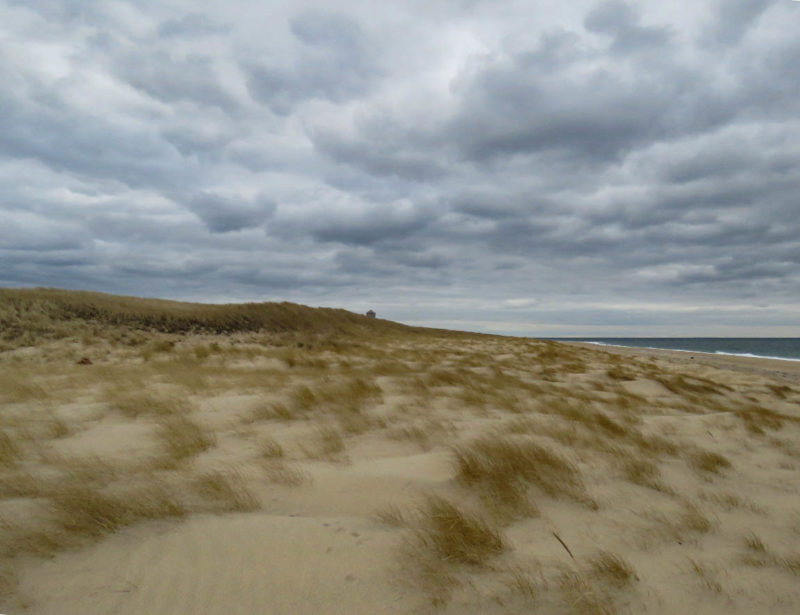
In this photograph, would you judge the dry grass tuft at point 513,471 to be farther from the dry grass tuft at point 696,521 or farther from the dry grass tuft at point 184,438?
the dry grass tuft at point 184,438

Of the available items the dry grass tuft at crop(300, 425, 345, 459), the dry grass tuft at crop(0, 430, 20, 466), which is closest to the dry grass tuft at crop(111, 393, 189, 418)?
the dry grass tuft at crop(0, 430, 20, 466)

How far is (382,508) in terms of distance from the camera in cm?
276

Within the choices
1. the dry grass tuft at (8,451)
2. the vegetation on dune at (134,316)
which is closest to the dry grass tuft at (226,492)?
the dry grass tuft at (8,451)

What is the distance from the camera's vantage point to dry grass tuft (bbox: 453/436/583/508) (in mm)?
3094

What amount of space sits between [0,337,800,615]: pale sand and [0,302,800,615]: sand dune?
0.01m

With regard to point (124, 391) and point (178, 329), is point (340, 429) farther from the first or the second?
point (178, 329)

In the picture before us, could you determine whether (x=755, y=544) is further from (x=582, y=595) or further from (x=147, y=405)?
(x=147, y=405)

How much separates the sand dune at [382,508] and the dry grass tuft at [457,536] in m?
0.01

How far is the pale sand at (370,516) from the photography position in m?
1.93

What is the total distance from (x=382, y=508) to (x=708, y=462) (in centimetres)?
329

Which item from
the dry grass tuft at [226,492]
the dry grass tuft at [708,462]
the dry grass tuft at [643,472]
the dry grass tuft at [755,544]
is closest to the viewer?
the dry grass tuft at [755,544]

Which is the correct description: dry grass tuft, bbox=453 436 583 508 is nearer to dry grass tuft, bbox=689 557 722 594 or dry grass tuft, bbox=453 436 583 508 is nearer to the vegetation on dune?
dry grass tuft, bbox=689 557 722 594

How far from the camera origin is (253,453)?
3.75m

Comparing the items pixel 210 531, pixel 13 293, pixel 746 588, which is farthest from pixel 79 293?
pixel 746 588
